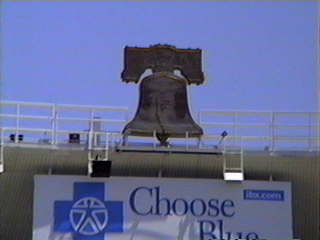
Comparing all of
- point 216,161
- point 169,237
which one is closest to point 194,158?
point 216,161

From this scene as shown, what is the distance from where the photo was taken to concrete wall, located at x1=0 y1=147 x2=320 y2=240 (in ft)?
75.9

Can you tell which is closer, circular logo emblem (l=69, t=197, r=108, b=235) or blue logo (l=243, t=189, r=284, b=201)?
circular logo emblem (l=69, t=197, r=108, b=235)

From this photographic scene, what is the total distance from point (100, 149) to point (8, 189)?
9.13 ft

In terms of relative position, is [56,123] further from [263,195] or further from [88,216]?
[263,195]

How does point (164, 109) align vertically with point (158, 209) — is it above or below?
above

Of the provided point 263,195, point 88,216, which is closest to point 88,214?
point 88,216

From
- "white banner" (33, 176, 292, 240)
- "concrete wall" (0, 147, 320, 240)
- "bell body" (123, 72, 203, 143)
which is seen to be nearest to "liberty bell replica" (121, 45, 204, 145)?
"bell body" (123, 72, 203, 143)

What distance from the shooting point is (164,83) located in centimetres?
2391

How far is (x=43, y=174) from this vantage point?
2305 centimetres

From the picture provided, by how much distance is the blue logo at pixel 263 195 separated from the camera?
76.4 ft

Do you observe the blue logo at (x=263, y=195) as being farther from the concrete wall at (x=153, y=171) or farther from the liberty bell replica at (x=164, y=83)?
the liberty bell replica at (x=164, y=83)

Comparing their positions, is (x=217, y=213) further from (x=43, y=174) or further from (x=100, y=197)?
(x=43, y=174)

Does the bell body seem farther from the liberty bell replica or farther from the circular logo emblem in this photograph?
the circular logo emblem

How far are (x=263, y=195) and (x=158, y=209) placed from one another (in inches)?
116
